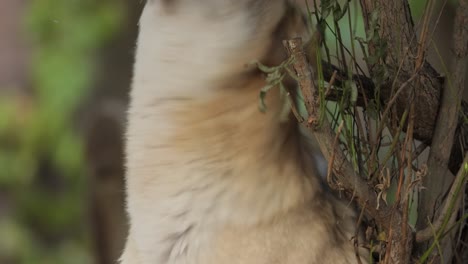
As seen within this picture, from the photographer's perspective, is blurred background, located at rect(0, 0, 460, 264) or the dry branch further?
blurred background, located at rect(0, 0, 460, 264)

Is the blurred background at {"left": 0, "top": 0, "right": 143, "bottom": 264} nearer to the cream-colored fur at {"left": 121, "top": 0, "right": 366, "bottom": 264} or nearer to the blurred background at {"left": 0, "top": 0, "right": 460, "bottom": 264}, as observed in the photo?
the blurred background at {"left": 0, "top": 0, "right": 460, "bottom": 264}

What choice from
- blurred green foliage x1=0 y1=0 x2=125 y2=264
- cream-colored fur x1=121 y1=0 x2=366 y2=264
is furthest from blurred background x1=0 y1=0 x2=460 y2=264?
cream-colored fur x1=121 y1=0 x2=366 y2=264

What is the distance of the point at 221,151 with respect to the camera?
0.86m

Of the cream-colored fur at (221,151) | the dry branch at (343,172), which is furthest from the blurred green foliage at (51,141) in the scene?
the dry branch at (343,172)

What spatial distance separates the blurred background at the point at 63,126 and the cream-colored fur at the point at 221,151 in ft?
3.24

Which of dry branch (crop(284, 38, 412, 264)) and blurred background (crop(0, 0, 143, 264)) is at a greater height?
dry branch (crop(284, 38, 412, 264))

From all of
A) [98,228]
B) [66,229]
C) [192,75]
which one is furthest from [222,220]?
[66,229]

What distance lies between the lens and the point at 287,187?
87 centimetres

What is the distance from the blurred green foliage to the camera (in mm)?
2174

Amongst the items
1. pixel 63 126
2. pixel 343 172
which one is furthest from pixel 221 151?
pixel 63 126

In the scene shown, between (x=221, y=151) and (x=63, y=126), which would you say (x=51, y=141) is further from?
(x=221, y=151)

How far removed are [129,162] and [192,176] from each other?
0.30 ft

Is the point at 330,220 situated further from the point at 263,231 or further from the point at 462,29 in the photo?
the point at 462,29

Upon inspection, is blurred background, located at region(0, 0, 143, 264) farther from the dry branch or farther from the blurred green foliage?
the dry branch
